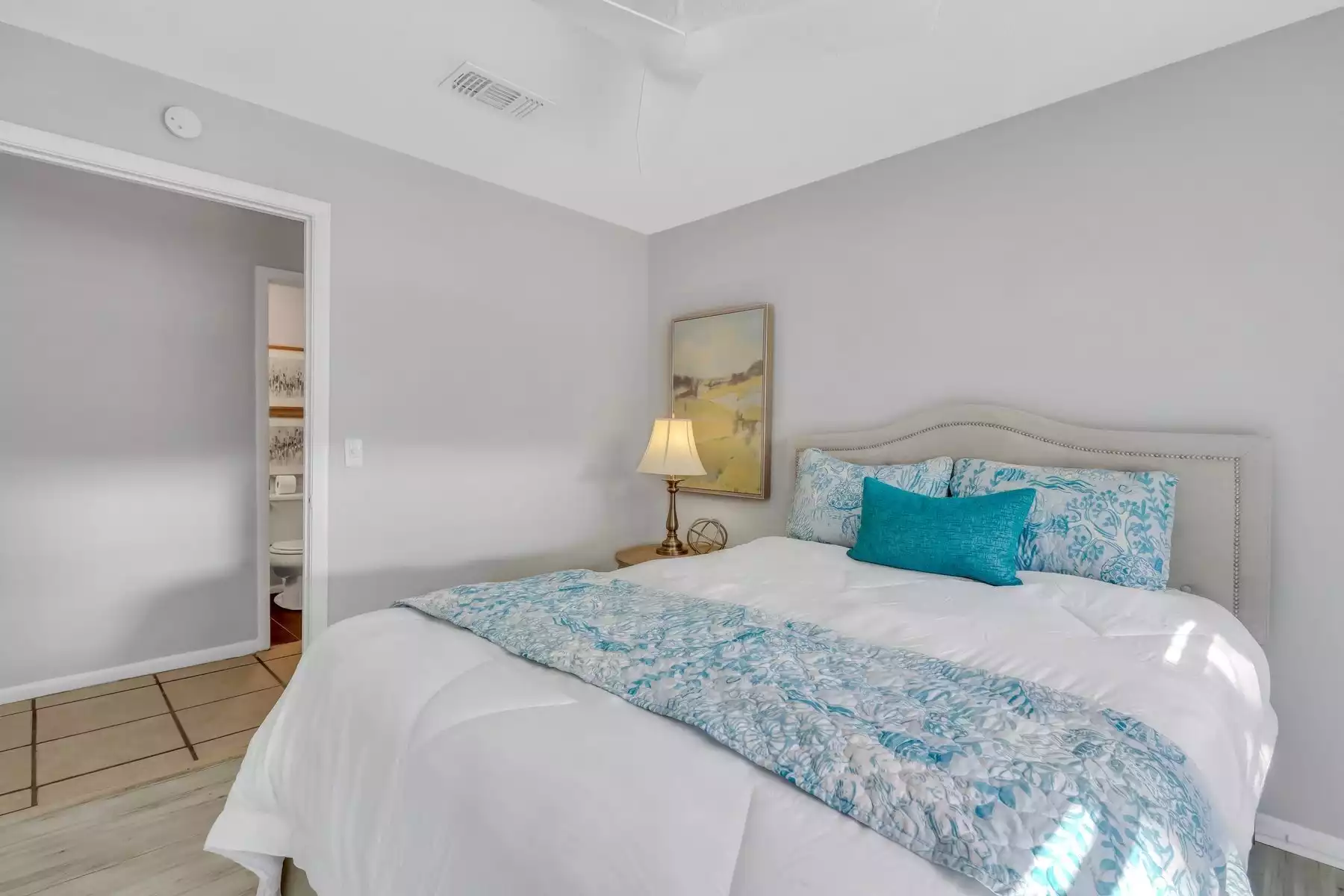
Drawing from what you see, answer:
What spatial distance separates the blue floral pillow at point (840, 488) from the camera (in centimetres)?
232

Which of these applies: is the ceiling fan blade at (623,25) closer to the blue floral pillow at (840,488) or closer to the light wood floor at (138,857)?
the blue floral pillow at (840,488)

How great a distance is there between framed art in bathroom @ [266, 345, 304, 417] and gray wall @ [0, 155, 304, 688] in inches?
39.2

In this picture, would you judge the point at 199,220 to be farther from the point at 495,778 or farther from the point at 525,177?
the point at 495,778

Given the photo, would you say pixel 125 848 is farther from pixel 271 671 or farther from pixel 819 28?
pixel 819 28

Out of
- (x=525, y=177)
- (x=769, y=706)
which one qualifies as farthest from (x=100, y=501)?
(x=769, y=706)

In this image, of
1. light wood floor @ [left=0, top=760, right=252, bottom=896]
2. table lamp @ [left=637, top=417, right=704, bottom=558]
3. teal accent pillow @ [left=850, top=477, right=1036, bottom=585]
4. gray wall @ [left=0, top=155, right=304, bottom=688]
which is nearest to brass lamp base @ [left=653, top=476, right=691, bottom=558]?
table lamp @ [left=637, top=417, right=704, bottom=558]

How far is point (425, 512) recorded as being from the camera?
2836 millimetres

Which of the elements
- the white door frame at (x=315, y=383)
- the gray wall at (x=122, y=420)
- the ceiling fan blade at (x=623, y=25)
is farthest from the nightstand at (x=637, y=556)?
the ceiling fan blade at (x=623, y=25)

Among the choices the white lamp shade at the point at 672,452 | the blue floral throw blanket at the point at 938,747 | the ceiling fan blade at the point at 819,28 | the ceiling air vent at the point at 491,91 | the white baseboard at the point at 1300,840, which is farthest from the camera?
the white lamp shade at the point at 672,452

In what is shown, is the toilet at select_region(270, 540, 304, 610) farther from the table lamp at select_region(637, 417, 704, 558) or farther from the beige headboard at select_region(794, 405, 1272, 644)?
the beige headboard at select_region(794, 405, 1272, 644)

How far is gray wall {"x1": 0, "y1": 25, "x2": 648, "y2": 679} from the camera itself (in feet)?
7.17

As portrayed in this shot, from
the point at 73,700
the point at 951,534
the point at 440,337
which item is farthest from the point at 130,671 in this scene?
the point at 951,534

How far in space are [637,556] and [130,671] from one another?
2.34 metres

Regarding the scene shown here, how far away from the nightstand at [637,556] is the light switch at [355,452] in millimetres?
1209
